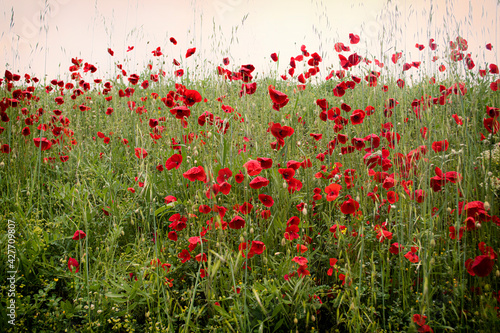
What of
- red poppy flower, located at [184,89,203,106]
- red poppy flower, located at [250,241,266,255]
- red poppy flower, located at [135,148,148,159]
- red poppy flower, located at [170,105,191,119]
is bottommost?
red poppy flower, located at [250,241,266,255]

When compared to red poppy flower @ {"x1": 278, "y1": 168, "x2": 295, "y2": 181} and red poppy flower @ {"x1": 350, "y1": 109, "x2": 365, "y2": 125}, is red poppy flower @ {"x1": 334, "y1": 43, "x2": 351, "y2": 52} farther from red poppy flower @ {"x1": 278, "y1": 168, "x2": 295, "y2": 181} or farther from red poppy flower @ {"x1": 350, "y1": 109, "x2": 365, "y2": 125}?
red poppy flower @ {"x1": 278, "y1": 168, "x2": 295, "y2": 181}

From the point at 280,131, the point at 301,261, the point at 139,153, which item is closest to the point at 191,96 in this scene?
the point at 139,153

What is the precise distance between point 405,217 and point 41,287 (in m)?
1.87

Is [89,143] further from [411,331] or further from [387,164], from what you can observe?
[411,331]

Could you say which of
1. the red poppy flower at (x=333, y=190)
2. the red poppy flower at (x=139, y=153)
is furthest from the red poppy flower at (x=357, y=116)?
the red poppy flower at (x=139, y=153)

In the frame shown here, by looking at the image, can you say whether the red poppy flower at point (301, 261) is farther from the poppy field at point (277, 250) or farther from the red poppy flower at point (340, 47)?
the red poppy flower at point (340, 47)

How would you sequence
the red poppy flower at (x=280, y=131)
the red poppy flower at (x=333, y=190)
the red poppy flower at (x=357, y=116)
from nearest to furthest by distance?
the red poppy flower at (x=280, y=131) < the red poppy flower at (x=333, y=190) < the red poppy flower at (x=357, y=116)

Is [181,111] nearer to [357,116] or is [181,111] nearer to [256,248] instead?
[256,248]

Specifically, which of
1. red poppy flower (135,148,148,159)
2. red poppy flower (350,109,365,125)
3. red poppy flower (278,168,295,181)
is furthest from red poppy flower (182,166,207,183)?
red poppy flower (350,109,365,125)

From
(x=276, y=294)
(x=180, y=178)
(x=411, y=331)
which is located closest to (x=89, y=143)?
(x=180, y=178)

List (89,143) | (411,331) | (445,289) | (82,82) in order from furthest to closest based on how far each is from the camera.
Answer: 1. (82,82)
2. (89,143)
3. (445,289)
4. (411,331)

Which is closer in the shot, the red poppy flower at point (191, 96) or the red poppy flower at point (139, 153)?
the red poppy flower at point (139, 153)

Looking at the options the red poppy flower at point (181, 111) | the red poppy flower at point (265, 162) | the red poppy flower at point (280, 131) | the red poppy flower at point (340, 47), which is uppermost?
the red poppy flower at point (340, 47)

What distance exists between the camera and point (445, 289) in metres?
1.24
